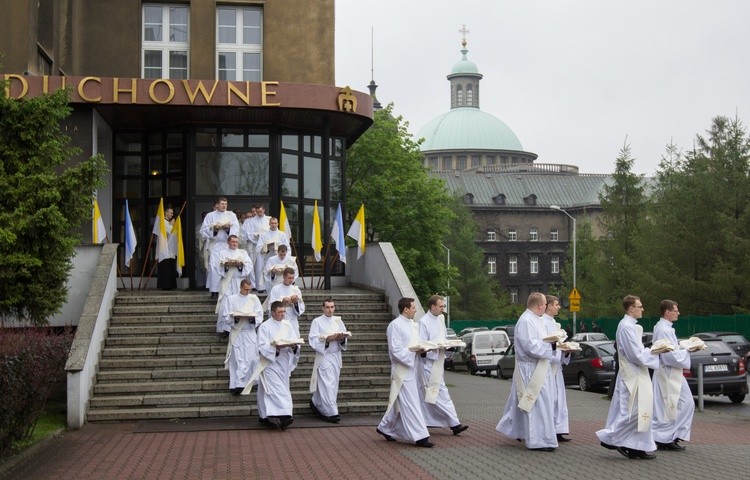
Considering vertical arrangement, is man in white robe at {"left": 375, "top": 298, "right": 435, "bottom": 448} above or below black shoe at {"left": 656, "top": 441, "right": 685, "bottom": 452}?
above

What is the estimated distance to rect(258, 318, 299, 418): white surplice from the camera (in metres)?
16.6

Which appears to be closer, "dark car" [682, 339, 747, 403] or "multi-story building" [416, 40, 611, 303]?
"dark car" [682, 339, 747, 403]

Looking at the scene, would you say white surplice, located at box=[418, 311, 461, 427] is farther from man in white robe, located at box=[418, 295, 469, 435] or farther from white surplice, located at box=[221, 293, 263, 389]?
white surplice, located at box=[221, 293, 263, 389]

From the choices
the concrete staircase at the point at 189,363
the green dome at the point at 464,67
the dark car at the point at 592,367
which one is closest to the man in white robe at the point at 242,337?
the concrete staircase at the point at 189,363

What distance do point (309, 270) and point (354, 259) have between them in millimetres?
1066

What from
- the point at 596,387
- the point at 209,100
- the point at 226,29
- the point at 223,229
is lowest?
the point at 596,387

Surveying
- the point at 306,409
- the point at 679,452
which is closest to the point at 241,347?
the point at 306,409

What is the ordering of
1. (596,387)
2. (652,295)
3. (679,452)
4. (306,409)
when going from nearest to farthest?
1. (679,452)
2. (306,409)
3. (596,387)
4. (652,295)

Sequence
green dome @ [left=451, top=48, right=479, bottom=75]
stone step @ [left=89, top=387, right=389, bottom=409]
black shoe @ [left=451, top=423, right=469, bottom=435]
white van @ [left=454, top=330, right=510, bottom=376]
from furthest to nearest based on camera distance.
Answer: green dome @ [left=451, top=48, right=479, bottom=75]
white van @ [left=454, top=330, right=510, bottom=376]
stone step @ [left=89, top=387, right=389, bottom=409]
black shoe @ [left=451, top=423, right=469, bottom=435]

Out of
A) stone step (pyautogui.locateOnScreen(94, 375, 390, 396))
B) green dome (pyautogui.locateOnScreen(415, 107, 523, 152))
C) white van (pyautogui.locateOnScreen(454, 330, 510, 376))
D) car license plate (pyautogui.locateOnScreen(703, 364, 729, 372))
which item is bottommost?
white van (pyautogui.locateOnScreen(454, 330, 510, 376))

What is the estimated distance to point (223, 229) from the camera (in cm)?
2255

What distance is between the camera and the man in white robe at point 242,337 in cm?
1831

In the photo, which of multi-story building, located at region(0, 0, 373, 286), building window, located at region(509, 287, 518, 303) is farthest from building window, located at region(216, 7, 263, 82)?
building window, located at region(509, 287, 518, 303)

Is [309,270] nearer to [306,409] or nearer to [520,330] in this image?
[306,409]
